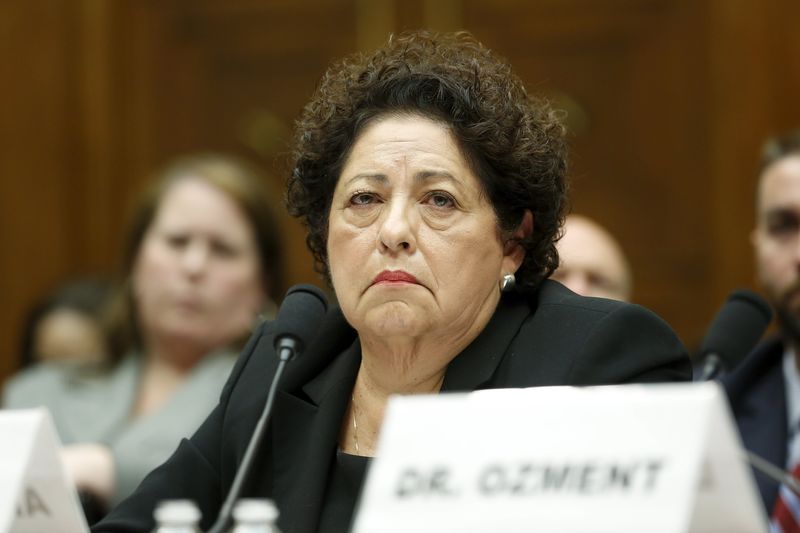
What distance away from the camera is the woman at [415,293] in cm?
240

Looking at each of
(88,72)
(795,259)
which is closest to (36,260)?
(88,72)

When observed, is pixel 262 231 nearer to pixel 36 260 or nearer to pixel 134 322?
pixel 134 322

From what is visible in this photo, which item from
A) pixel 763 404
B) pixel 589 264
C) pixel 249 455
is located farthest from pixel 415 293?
pixel 589 264

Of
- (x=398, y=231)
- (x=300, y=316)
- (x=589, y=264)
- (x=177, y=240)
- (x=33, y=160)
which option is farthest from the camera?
(x=33, y=160)

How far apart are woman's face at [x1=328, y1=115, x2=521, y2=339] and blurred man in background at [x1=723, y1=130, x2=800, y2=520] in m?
1.01

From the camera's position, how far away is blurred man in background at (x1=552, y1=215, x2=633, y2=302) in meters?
4.08

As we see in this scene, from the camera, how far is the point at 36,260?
5.84 m

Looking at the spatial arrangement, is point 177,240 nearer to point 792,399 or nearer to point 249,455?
point 792,399

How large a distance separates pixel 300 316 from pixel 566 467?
1.04 meters

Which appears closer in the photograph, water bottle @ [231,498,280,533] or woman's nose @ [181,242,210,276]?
water bottle @ [231,498,280,533]

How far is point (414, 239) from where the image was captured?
96.4 inches

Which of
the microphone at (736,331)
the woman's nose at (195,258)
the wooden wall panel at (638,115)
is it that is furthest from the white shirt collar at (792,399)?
the woman's nose at (195,258)

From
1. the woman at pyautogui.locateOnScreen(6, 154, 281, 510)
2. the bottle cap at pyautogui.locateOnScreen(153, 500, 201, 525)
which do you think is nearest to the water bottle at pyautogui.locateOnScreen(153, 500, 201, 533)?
the bottle cap at pyautogui.locateOnScreen(153, 500, 201, 525)

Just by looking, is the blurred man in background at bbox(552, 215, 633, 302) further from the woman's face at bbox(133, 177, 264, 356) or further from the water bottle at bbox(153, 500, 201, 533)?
the water bottle at bbox(153, 500, 201, 533)
